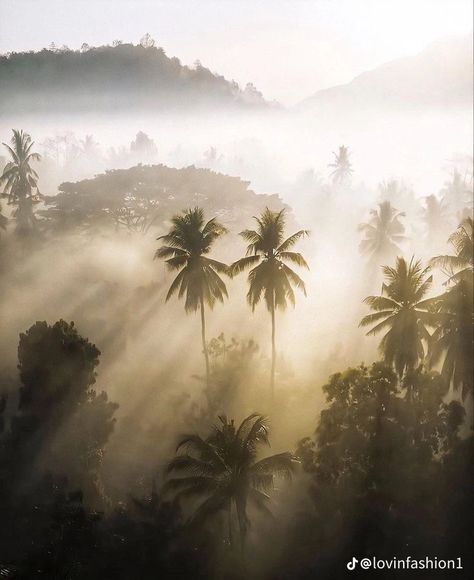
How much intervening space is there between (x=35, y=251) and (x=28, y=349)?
27.6 meters

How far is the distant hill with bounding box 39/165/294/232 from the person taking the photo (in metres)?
50.2

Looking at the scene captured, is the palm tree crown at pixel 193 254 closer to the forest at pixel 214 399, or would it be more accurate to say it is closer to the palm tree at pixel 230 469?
the forest at pixel 214 399

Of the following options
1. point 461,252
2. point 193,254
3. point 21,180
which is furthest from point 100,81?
point 461,252

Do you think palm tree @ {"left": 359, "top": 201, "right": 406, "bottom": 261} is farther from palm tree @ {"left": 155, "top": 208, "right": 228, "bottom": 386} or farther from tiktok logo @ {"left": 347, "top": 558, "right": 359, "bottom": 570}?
tiktok logo @ {"left": 347, "top": 558, "right": 359, "bottom": 570}

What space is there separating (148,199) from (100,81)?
4183cm

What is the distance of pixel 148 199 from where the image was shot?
52.3m

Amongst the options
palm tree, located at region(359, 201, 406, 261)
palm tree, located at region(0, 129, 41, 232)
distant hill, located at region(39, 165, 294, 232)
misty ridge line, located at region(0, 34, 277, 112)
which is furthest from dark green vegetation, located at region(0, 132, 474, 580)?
misty ridge line, located at region(0, 34, 277, 112)

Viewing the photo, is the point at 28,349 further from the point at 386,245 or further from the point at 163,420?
the point at 386,245

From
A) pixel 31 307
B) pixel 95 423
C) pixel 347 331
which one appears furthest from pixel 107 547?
pixel 347 331

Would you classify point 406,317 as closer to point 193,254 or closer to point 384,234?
point 193,254

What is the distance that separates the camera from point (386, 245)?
184 feet

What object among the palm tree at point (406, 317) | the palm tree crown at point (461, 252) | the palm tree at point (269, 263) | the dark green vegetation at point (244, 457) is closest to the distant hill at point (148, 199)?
the dark green vegetation at point (244, 457)

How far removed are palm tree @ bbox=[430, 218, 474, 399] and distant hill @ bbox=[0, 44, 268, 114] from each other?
54.8 meters

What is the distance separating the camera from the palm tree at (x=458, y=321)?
23.3m
